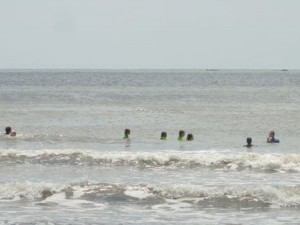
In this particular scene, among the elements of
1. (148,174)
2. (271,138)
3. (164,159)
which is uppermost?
(271,138)

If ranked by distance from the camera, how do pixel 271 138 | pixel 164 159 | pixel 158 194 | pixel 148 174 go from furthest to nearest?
pixel 271 138, pixel 164 159, pixel 148 174, pixel 158 194

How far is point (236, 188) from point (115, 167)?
21.2ft

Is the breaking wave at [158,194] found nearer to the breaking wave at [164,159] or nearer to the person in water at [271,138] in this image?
the breaking wave at [164,159]

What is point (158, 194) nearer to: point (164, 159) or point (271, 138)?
point (164, 159)

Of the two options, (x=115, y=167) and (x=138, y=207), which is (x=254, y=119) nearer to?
(x=115, y=167)

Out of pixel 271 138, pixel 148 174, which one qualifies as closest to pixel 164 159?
pixel 148 174

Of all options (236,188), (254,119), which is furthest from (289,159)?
(254,119)

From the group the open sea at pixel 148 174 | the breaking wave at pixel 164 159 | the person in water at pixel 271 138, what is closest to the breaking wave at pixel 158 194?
the open sea at pixel 148 174

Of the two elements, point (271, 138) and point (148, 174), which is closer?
point (148, 174)

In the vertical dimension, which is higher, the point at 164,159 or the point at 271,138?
the point at 271,138

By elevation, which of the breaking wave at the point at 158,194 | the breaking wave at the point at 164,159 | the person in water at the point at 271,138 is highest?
the person in water at the point at 271,138

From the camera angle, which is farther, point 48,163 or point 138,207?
point 48,163

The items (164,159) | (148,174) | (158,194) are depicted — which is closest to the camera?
(158,194)

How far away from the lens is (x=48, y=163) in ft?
78.9
